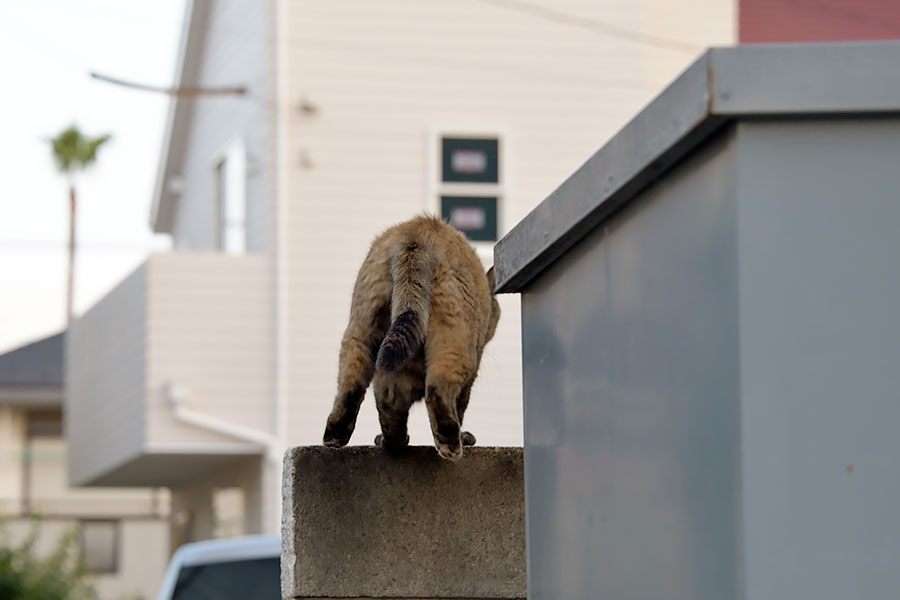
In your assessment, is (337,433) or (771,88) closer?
(771,88)

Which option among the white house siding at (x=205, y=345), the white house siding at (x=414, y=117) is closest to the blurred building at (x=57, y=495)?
the white house siding at (x=205, y=345)

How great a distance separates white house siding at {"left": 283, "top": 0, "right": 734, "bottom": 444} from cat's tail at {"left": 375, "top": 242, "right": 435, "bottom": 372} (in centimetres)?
1237

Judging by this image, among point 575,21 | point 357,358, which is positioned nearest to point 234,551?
point 357,358

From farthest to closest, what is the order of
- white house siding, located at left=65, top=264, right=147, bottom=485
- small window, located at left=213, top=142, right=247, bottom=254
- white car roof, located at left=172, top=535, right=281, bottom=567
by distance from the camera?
small window, located at left=213, top=142, right=247, bottom=254 < white house siding, located at left=65, top=264, right=147, bottom=485 < white car roof, located at left=172, top=535, right=281, bottom=567

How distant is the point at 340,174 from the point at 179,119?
5585 millimetres

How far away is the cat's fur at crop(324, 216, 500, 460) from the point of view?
4.82 meters

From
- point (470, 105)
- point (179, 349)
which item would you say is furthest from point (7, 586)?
point (470, 105)

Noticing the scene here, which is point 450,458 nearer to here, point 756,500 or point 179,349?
point 756,500

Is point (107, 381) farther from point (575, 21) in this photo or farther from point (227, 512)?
point (575, 21)

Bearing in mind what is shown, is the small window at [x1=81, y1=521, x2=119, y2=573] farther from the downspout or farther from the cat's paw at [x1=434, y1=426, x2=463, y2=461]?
the cat's paw at [x1=434, y1=426, x2=463, y2=461]

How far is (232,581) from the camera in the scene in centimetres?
948

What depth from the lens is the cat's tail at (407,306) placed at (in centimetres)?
469

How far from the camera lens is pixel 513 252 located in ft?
12.3

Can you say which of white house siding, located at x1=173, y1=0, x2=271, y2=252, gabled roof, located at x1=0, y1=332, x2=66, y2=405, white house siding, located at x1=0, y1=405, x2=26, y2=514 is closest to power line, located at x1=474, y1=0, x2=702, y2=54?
white house siding, located at x1=173, y1=0, x2=271, y2=252
